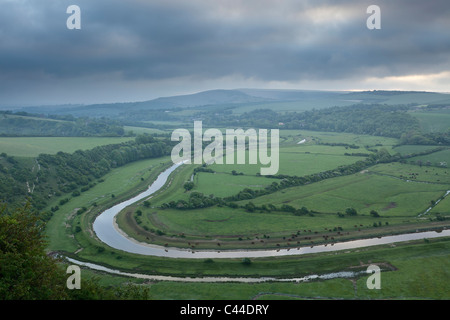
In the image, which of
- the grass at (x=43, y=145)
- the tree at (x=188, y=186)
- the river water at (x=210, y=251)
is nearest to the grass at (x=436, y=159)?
the river water at (x=210, y=251)

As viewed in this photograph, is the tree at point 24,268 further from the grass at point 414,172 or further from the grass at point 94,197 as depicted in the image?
the grass at point 414,172

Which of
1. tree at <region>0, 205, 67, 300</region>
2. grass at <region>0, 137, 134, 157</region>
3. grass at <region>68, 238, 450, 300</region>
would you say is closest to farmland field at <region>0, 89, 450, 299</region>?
grass at <region>68, 238, 450, 300</region>

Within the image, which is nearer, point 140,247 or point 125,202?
point 140,247

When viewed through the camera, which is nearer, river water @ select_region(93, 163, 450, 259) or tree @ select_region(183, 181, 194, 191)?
river water @ select_region(93, 163, 450, 259)

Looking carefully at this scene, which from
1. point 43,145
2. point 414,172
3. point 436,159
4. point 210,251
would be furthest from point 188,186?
point 436,159

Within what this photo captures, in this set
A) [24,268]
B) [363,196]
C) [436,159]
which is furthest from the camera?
[436,159]

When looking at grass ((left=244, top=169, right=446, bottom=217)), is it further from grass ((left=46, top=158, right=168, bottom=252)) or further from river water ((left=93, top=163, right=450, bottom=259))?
grass ((left=46, top=158, right=168, bottom=252))

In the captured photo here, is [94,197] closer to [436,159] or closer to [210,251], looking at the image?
[210,251]
